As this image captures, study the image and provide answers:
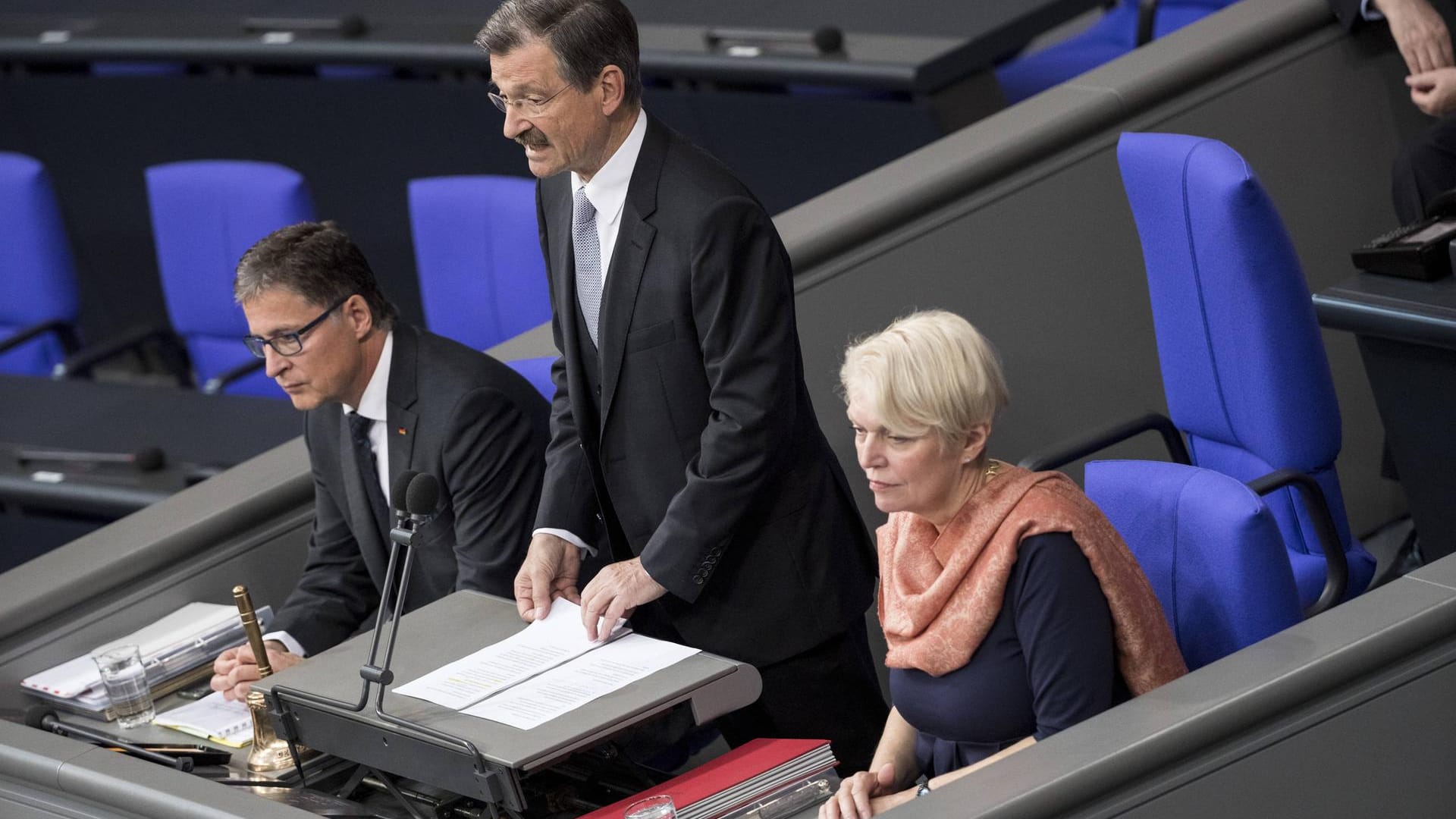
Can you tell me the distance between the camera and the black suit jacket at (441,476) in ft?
8.55

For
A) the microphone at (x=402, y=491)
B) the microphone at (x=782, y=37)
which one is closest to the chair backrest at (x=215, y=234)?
the microphone at (x=782, y=37)

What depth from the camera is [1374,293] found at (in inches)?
107

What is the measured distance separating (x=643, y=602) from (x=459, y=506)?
440 mm

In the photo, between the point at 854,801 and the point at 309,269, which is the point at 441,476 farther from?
the point at 854,801

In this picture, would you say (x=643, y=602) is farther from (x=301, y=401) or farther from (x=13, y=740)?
(x=13, y=740)

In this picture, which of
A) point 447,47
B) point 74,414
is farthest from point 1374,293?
point 447,47

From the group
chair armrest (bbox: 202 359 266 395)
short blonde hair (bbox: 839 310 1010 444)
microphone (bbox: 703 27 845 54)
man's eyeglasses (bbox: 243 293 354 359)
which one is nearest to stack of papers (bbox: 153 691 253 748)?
man's eyeglasses (bbox: 243 293 354 359)

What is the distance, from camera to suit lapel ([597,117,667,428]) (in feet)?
7.46

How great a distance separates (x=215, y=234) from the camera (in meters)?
4.88

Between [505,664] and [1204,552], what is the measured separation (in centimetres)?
84

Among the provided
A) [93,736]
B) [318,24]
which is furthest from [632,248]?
[318,24]

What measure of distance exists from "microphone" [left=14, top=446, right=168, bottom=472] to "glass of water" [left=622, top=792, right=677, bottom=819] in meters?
1.99

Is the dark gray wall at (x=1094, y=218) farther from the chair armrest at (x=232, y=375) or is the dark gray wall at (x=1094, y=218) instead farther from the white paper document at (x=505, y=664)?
the chair armrest at (x=232, y=375)

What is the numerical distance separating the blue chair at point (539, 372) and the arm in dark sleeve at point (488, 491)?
0.25 metres
